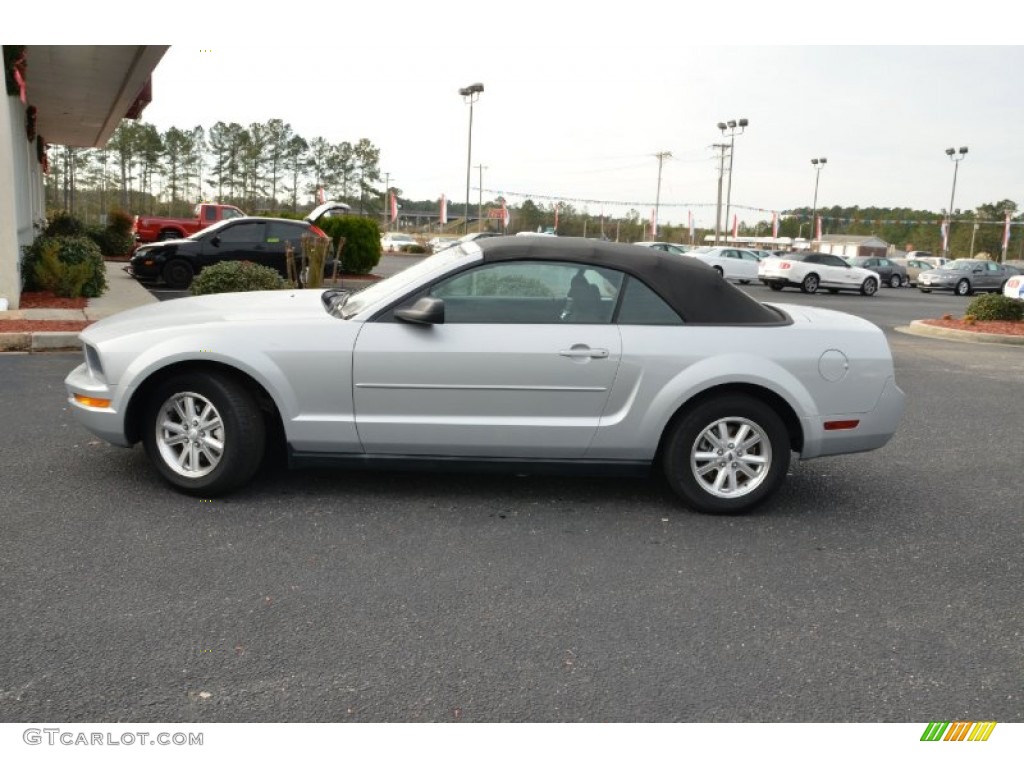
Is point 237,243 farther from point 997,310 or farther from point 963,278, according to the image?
point 963,278

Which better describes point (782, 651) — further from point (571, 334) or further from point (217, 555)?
point (217, 555)

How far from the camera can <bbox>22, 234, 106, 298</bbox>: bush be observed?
13742mm

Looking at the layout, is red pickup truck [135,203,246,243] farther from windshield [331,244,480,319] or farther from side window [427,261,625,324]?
side window [427,261,625,324]

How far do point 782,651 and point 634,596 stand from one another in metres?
0.69

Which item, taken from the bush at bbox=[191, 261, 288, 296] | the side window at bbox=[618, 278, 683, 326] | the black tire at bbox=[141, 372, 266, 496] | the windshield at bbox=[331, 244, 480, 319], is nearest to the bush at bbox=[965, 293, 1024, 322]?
the bush at bbox=[191, 261, 288, 296]

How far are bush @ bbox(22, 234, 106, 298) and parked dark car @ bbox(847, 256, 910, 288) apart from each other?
3150 cm

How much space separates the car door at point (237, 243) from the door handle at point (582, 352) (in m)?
14.4

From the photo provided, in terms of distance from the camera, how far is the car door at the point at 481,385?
495 centimetres

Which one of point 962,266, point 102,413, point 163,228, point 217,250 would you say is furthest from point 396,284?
point 962,266

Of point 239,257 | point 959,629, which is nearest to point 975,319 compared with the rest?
point 239,257

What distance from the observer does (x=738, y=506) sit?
16.9 feet

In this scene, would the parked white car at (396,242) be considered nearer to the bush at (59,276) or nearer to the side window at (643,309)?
the bush at (59,276)
